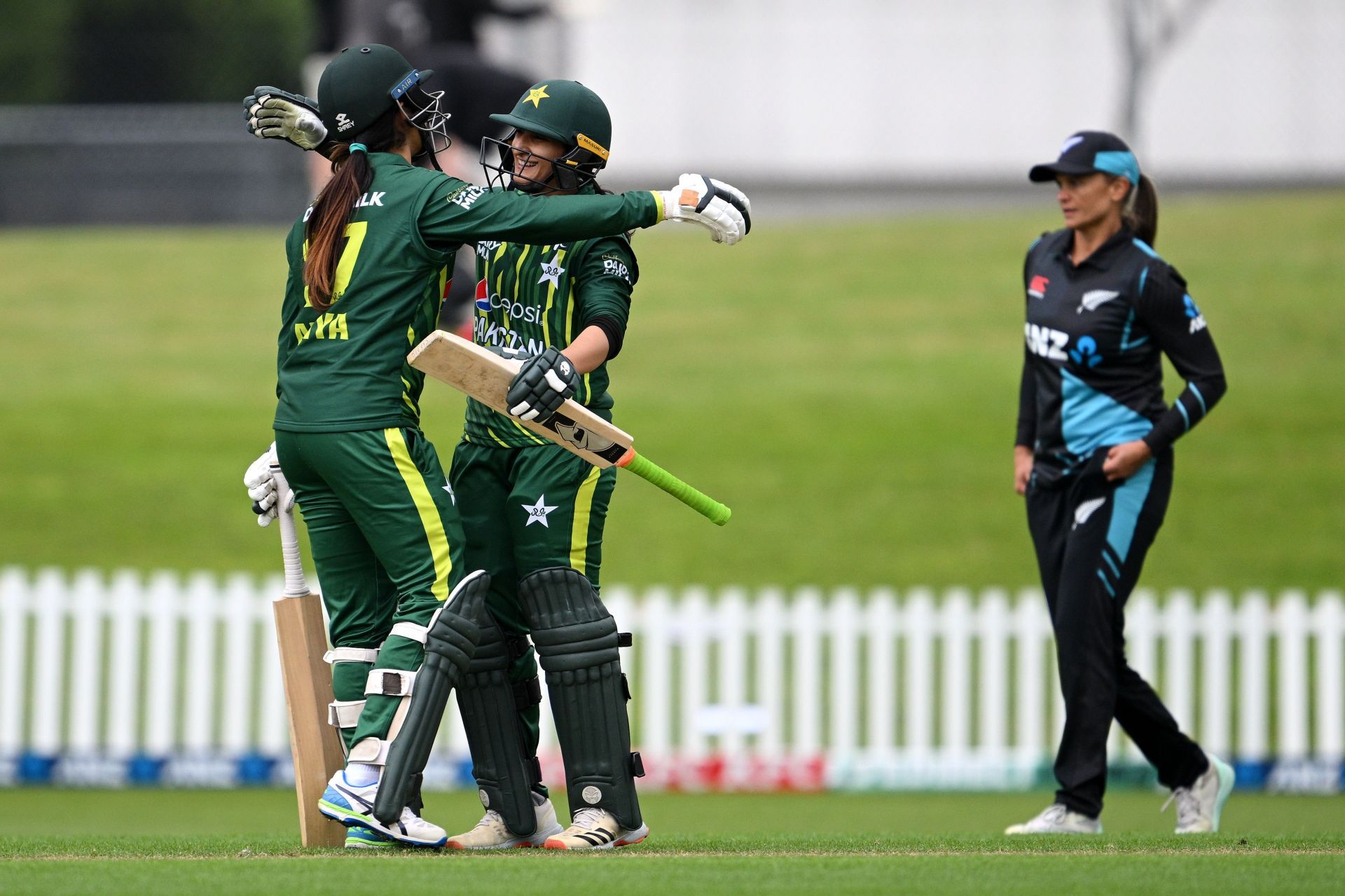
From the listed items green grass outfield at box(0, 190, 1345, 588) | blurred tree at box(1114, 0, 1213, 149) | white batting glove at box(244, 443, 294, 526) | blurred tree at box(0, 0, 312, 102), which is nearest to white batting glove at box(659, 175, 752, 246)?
white batting glove at box(244, 443, 294, 526)

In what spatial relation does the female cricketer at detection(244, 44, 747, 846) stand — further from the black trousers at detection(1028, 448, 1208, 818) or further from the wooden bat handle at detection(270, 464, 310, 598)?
the black trousers at detection(1028, 448, 1208, 818)

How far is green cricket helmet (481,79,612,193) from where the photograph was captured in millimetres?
4855

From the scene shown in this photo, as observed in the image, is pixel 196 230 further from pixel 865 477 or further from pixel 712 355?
pixel 865 477

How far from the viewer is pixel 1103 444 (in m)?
5.55

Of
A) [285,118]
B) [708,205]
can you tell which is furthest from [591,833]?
[285,118]

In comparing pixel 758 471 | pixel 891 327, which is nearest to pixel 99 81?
pixel 891 327

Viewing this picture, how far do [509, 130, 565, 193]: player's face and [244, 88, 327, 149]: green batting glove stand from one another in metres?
0.54

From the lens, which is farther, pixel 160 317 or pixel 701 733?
pixel 160 317

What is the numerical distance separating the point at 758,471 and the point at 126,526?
14.2 ft

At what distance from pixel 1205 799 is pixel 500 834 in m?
2.35

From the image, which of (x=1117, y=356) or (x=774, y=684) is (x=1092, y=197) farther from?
(x=774, y=684)

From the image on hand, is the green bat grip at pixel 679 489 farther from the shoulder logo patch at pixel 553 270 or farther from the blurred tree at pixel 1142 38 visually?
the blurred tree at pixel 1142 38

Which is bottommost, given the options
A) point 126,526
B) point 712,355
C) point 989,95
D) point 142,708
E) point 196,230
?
point 142,708

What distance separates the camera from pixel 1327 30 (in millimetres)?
20797
